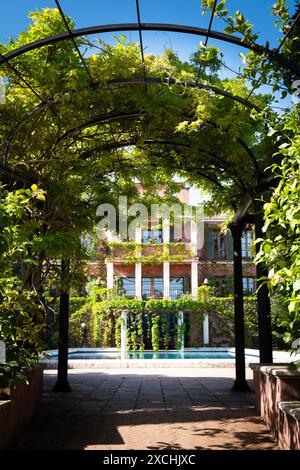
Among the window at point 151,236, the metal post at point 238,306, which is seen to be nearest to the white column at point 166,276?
the window at point 151,236

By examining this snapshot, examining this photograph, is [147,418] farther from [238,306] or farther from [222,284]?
[222,284]

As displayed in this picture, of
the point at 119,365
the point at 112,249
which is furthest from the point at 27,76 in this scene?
Answer: the point at 112,249

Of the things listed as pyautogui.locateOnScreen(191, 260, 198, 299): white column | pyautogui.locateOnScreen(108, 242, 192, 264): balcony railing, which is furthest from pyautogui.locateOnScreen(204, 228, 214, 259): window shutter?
pyautogui.locateOnScreen(108, 242, 192, 264): balcony railing

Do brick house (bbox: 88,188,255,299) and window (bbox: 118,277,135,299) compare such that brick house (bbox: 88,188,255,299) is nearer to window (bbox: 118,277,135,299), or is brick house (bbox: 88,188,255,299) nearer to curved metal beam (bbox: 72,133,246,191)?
window (bbox: 118,277,135,299)

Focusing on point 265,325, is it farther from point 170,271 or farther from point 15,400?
point 170,271

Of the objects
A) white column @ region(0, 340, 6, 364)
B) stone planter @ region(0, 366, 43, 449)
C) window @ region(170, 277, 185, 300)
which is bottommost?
stone planter @ region(0, 366, 43, 449)

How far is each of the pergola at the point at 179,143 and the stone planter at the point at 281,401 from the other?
689mm

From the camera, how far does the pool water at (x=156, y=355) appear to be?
17.6 meters

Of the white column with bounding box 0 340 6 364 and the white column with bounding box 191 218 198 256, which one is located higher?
the white column with bounding box 191 218 198 256

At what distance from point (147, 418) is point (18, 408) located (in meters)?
1.70

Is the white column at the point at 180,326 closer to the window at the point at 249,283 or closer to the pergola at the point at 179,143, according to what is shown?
the window at the point at 249,283

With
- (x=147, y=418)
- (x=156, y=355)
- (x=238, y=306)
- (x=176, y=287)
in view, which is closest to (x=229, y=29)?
(x=147, y=418)

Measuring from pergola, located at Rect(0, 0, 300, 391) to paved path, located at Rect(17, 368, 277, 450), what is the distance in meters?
0.85

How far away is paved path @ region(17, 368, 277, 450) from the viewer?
4.63 meters
